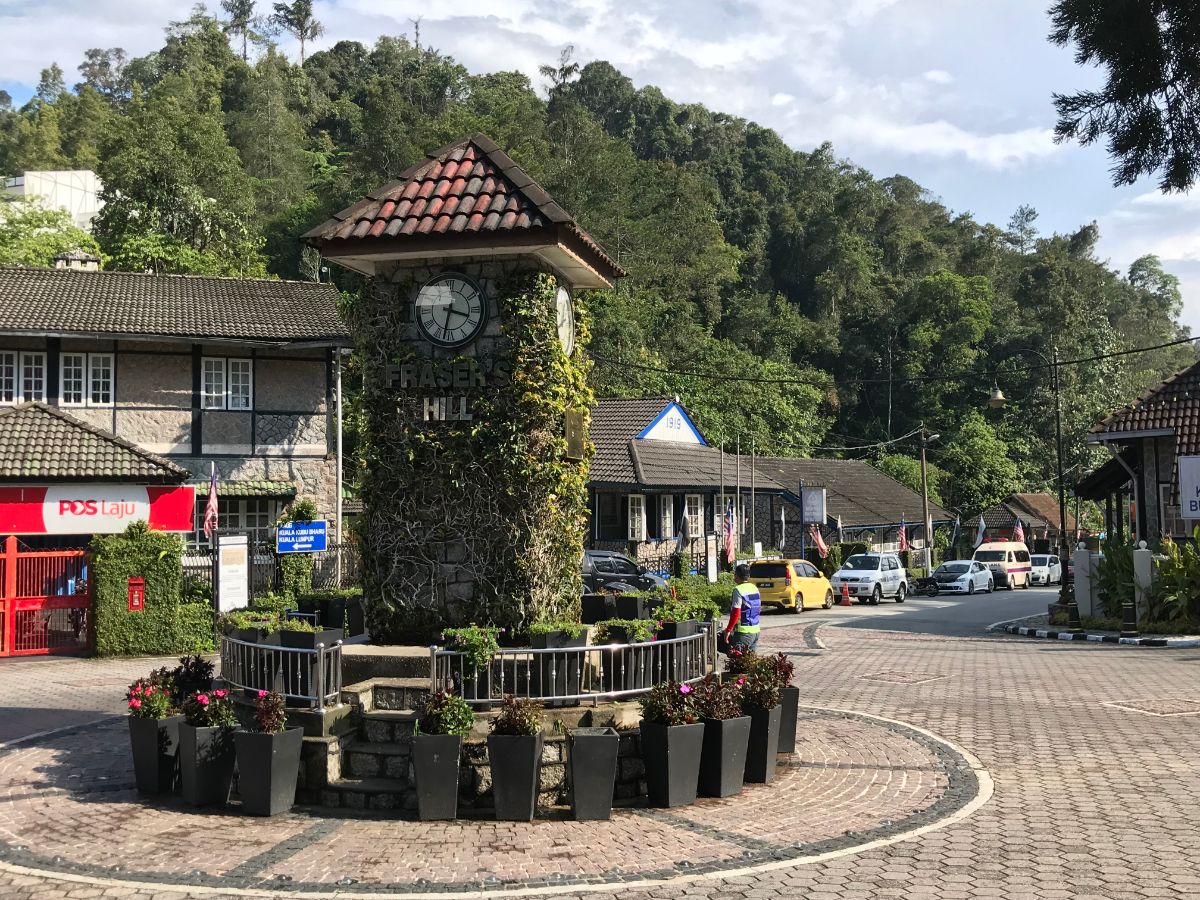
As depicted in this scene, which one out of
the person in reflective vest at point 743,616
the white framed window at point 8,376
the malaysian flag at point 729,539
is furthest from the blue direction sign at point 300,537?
the malaysian flag at point 729,539

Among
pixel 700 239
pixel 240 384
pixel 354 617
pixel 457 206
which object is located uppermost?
pixel 700 239

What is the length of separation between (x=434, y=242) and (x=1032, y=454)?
214ft

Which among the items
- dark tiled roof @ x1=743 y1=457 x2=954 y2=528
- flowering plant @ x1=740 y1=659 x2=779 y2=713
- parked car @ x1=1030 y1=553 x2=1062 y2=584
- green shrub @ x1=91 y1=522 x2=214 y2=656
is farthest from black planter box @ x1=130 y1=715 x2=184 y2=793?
parked car @ x1=1030 y1=553 x2=1062 y2=584

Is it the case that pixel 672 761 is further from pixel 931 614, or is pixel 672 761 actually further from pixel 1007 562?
pixel 1007 562

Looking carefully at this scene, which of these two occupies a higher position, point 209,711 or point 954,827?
point 209,711

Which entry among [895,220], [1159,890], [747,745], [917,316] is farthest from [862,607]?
[895,220]

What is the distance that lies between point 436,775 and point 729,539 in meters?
30.6

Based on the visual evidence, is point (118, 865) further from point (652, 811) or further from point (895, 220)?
point (895, 220)

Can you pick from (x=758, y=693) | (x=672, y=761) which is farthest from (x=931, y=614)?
(x=672, y=761)

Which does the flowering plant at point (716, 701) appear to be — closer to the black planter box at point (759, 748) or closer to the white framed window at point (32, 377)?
the black planter box at point (759, 748)

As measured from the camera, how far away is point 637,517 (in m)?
36.3

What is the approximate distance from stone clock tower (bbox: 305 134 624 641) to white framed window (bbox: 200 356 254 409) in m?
17.6

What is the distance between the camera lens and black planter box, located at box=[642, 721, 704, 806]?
27.5ft

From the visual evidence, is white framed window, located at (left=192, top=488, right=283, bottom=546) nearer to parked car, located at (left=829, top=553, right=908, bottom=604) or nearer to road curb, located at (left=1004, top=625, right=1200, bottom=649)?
A: road curb, located at (left=1004, top=625, right=1200, bottom=649)
